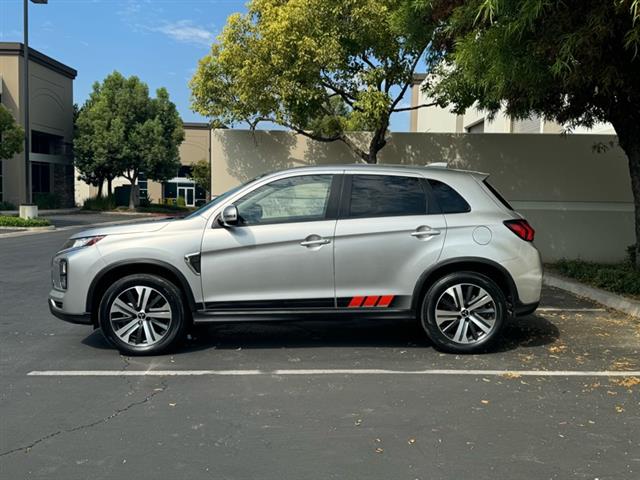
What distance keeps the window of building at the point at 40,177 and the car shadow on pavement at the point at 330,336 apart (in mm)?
36005

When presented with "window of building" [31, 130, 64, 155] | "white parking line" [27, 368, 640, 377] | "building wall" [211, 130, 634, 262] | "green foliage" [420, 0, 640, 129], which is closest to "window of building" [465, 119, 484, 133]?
"building wall" [211, 130, 634, 262]

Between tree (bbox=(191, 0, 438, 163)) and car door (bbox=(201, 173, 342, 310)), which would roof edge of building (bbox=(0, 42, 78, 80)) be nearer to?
tree (bbox=(191, 0, 438, 163))

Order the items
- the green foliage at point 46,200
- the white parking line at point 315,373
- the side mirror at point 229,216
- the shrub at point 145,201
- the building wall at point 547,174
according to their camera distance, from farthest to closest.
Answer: the shrub at point 145,201, the green foliage at point 46,200, the building wall at point 547,174, the side mirror at point 229,216, the white parking line at point 315,373

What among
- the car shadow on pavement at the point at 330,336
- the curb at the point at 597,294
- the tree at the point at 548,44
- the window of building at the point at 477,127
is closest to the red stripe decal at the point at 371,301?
the car shadow on pavement at the point at 330,336

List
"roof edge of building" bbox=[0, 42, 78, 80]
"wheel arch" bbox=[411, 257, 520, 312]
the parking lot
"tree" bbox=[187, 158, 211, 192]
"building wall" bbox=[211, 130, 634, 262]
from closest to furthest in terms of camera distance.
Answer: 1. the parking lot
2. "wheel arch" bbox=[411, 257, 520, 312]
3. "building wall" bbox=[211, 130, 634, 262]
4. "roof edge of building" bbox=[0, 42, 78, 80]
5. "tree" bbox=[187, 158, 211, 192]

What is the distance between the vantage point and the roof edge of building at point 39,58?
114 feet

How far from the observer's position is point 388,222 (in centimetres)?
571

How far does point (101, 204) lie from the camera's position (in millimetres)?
40438

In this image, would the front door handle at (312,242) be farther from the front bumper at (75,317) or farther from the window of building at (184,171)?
the window of building at (184,171)

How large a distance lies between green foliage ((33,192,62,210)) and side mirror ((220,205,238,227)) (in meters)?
36.3

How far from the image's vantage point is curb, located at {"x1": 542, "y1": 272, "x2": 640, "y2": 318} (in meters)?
7.79

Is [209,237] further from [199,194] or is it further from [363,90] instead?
[199,194]

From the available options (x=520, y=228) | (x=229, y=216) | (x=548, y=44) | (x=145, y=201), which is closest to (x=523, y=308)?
(x=520, y=228)

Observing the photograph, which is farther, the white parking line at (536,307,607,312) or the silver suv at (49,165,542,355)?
the white parking line at (536,307,607,312)
